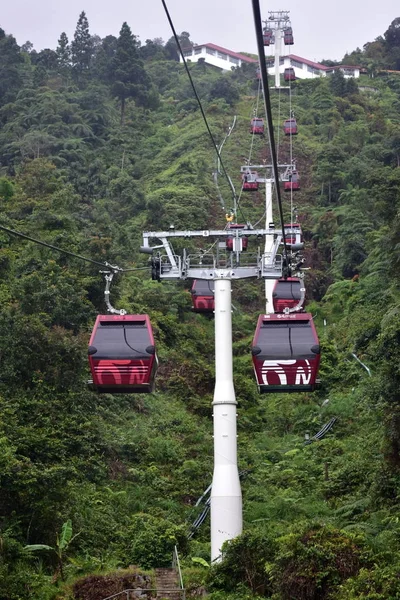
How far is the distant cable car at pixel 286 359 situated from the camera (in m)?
15.6

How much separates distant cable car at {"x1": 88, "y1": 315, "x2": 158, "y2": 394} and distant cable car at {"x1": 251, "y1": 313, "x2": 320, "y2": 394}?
162 centimetres

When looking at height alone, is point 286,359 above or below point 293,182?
above

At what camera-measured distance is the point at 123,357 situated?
15.8 meters

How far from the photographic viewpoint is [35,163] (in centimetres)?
4669

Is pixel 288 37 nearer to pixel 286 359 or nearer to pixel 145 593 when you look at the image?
pixel 286 359

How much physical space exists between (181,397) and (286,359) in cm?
1677

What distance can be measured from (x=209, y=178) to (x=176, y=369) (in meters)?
26.4

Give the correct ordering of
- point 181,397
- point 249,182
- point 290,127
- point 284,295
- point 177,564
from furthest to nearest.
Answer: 1. point 290,127
2. point 249,182
3. point 181,397
4. point 284,295
5. point 177,564

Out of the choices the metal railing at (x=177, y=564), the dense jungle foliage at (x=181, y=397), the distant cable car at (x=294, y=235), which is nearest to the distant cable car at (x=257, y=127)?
the dense jungle foliage at (x=181, y=397)

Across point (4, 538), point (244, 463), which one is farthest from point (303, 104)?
point (4, 538)

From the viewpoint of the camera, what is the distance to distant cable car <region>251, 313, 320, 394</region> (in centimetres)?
1564

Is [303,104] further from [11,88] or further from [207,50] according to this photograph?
[207,50]

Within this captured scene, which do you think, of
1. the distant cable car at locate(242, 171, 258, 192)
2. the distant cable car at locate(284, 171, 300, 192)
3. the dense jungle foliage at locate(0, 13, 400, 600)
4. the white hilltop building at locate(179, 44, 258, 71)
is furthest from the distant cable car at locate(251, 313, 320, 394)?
the white hilltop building at locate(179, 44, 258, 71)

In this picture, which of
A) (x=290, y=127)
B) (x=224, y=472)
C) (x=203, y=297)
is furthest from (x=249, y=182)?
(x=224, y=472)
